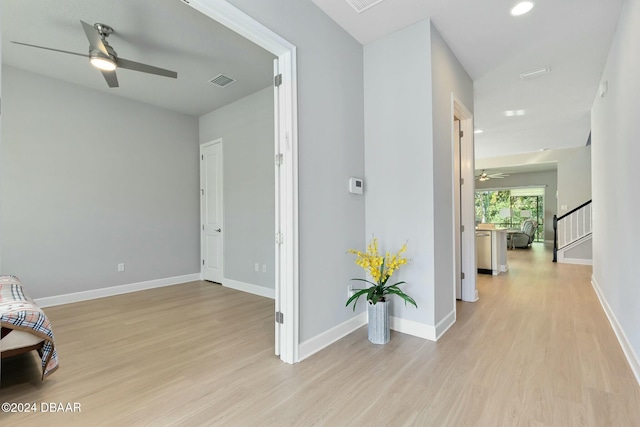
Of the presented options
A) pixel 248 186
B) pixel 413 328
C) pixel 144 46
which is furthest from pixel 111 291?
pixel 413 328

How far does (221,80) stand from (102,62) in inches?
57.4

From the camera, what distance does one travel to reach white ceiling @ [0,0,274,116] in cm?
258

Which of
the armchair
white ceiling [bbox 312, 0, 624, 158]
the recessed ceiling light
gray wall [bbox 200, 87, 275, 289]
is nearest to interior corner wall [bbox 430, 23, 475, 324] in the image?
white ceiling [bbox 312, 0, 624, 158]

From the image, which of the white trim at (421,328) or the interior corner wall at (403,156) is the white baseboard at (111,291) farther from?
the white trim at (421,328)

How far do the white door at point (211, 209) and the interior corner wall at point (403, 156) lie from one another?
2861 mm

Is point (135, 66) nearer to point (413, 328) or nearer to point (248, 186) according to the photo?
point (248, 186)

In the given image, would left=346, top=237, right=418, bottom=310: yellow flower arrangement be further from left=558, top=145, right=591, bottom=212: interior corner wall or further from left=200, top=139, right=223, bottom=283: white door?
left=558, top=145, right=591, bottom=212: interior corner wall

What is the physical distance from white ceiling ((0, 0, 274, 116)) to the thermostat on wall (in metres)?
1.72

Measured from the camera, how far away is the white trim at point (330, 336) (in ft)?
7.74

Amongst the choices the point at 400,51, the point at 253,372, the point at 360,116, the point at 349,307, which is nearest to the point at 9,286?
the point at 253,372

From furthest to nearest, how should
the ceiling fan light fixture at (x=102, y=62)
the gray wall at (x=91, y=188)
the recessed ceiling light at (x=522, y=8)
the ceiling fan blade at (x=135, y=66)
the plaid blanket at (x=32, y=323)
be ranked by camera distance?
the gray wall at (x=91, y=188), the ceiling fan blade at (x=135, y=66), the ceiling fan light fixture at (x=102, y=62), the recessed ceiling light at (x=522, y=8), the plaid blanket at (x=32, y=323)

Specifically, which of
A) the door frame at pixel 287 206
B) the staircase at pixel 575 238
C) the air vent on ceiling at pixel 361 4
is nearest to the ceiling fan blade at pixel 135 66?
the door frame at pixel 287 206

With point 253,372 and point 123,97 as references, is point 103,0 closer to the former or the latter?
point 123,97

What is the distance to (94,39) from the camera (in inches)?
97.1
